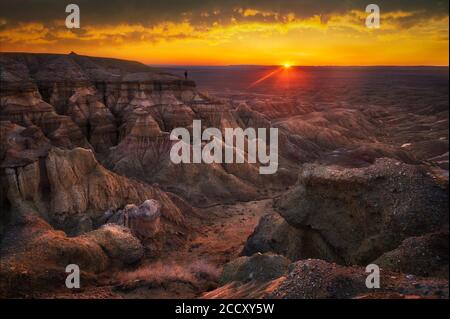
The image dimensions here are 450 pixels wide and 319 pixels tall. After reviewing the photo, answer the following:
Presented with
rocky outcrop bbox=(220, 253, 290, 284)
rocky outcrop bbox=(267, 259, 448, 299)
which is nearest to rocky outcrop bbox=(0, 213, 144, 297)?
rocky outcrop bbox=(220, 253, 290, 284)

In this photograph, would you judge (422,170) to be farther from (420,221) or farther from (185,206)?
(185,206)

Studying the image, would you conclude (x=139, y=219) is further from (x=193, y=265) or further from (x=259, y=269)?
(x=259, y=269)

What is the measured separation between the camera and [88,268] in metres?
19.6

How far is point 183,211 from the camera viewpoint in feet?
103

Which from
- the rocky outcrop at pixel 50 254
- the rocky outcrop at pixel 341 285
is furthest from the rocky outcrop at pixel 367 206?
the rocky outcrop at pixel 50 254

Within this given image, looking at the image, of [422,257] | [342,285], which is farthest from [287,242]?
[342,285]

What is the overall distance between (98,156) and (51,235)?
22.3 m

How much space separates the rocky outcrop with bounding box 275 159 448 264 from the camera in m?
14.6

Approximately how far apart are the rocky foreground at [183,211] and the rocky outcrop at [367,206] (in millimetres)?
56

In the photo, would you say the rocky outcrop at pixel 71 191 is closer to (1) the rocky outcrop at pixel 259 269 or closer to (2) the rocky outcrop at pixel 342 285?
(1) the rocky outcrop at pixel 259 269

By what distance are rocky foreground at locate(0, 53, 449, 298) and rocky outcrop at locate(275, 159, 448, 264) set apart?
0.06m

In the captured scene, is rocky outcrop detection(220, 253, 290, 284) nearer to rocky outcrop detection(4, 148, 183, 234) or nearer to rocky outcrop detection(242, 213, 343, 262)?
rocky outcrop detection(242, 213, 343, 262)

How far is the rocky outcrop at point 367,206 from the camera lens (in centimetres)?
1461

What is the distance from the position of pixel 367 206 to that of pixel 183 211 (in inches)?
698
